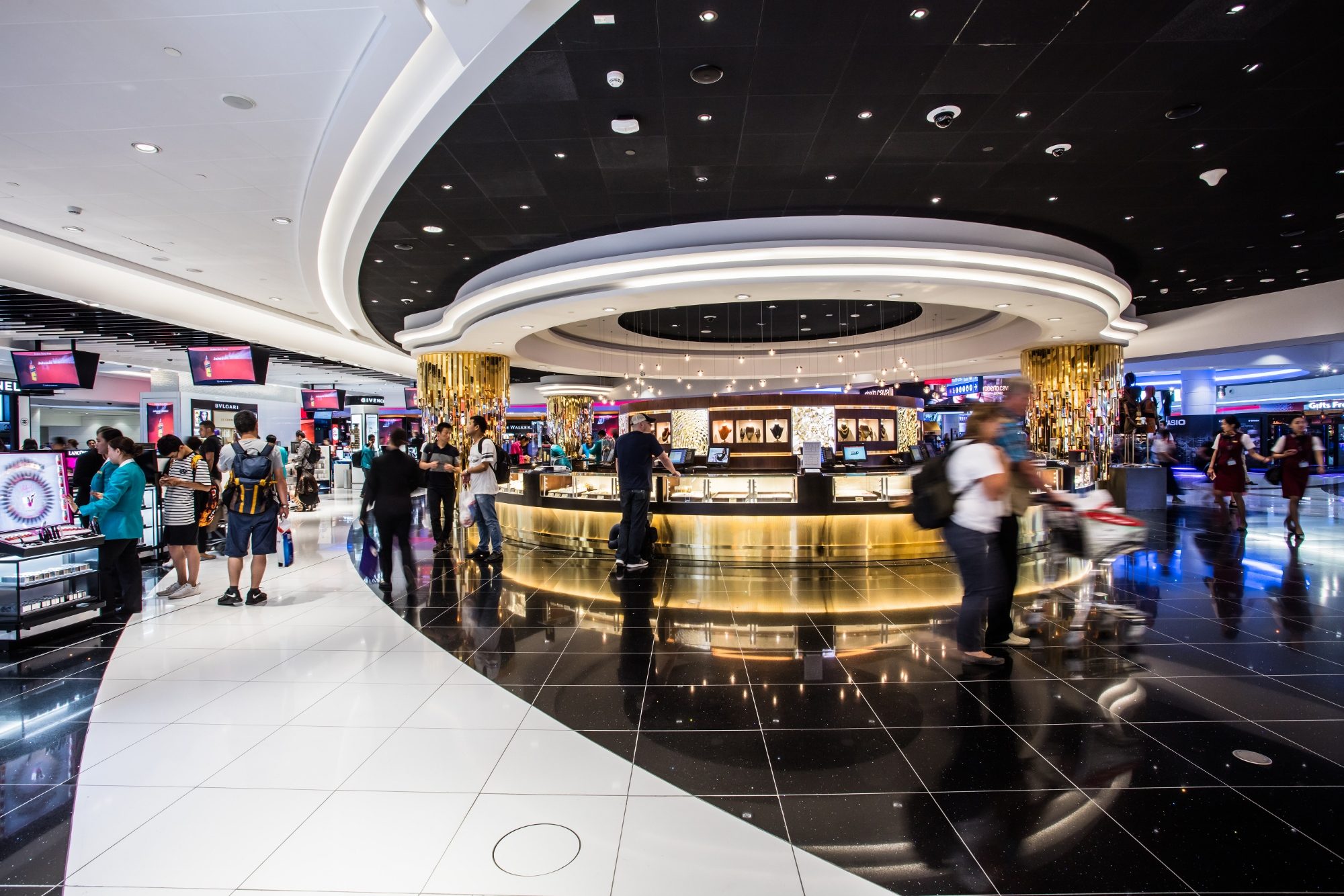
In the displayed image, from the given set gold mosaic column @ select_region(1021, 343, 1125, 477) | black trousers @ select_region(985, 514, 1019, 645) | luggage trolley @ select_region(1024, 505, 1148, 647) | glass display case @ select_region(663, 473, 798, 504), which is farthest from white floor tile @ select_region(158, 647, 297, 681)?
gold mosaic column @ select_region(1021, 343, 1125, 477)

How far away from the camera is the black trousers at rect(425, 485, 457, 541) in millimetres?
7852

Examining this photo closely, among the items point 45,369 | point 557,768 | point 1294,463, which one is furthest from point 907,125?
point 45,369

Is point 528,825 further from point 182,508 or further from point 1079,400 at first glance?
point 1079,400

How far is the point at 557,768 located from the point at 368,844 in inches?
29.7

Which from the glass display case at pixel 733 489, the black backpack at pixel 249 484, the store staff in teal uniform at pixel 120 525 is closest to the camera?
the store staff in teal uniform at pixel 120 525

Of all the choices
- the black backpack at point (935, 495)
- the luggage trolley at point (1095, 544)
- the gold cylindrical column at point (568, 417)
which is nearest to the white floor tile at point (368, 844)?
the black backpack at point (935, 495)

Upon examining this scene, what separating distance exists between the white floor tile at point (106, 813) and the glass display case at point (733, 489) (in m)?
5.45

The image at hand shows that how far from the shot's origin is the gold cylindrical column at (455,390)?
1313cm

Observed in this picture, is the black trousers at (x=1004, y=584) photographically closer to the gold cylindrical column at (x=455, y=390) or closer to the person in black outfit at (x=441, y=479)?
the person in black outfit at (x=441, y=479)

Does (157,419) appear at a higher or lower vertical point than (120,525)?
higher

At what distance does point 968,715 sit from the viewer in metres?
3.12

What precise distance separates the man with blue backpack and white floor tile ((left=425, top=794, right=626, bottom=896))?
4279mm

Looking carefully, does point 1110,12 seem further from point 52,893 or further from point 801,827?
point 52,893

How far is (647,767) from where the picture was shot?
8.67 feet
